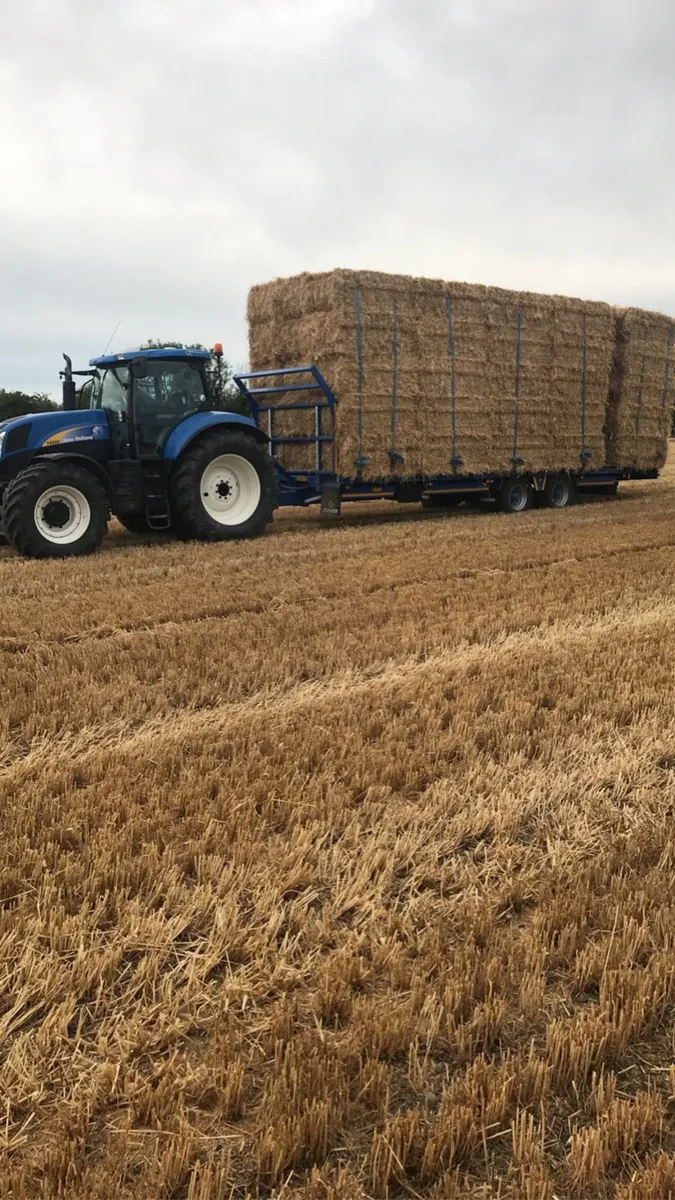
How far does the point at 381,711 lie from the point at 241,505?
757 centimetres

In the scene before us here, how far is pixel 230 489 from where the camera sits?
11.7 m

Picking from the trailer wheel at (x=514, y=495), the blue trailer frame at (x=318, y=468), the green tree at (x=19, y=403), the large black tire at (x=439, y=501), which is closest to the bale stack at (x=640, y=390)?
the trailer wheel at (x=514, y=495)

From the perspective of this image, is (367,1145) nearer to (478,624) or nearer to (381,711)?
(381,711)

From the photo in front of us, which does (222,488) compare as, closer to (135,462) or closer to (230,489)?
(230,489)

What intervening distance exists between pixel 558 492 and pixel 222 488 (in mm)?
6944

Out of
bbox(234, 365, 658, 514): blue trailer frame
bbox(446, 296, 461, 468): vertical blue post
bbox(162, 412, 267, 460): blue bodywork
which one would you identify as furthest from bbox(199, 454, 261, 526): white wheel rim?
bbox(446, 296, 461, 468): vertical blue post

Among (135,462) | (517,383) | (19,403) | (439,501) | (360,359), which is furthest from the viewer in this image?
(19,403)

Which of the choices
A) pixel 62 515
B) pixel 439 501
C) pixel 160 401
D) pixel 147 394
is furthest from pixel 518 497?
pixel 62 515

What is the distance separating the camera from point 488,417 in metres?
14.3

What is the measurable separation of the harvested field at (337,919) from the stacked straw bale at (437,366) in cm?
746

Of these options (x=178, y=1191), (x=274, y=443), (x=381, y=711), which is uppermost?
(x=274, y=443)

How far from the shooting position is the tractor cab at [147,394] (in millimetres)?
10781

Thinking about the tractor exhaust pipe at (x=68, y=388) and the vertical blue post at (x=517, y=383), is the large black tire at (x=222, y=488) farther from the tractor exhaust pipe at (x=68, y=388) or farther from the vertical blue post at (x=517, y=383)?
the vertical blue post at (x=517, y=383)

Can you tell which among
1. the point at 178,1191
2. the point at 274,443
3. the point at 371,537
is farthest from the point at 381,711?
the point at 274,443
